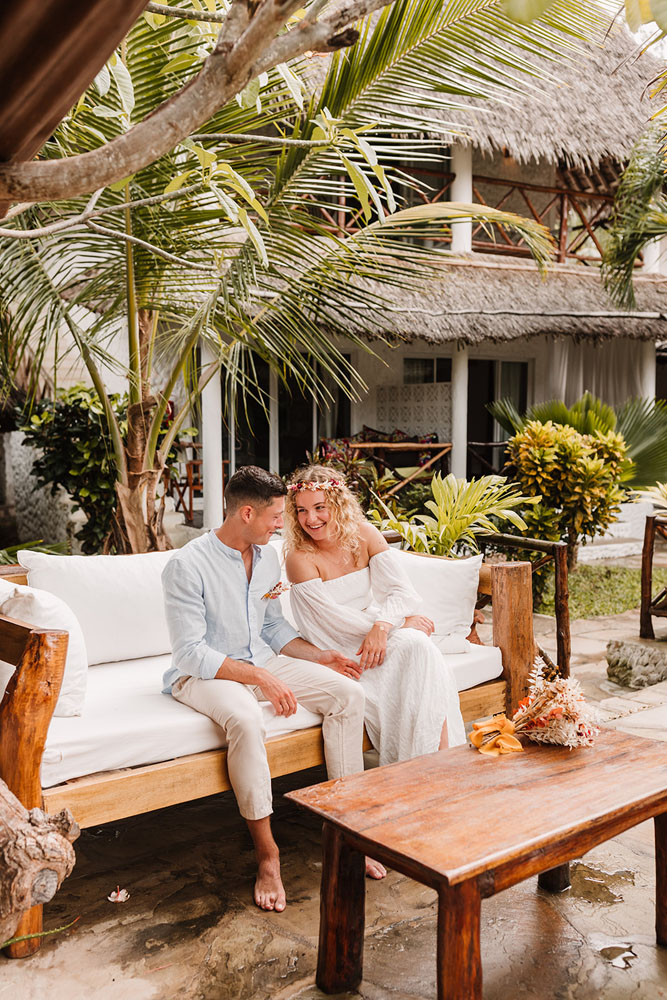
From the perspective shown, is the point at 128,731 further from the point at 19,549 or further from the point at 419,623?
the point at 19,549

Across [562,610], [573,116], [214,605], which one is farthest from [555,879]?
[573,116]

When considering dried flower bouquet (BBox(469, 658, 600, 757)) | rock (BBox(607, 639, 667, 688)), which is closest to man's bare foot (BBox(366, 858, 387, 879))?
dried flower bouquet (BBox(469, 658, 600, 757))

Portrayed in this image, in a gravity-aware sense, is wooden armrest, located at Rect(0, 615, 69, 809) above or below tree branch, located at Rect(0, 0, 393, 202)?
below

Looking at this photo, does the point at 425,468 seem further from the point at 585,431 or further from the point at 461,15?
the point at 461,15

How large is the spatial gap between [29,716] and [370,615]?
61.2 inches

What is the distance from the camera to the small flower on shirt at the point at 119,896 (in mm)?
2861

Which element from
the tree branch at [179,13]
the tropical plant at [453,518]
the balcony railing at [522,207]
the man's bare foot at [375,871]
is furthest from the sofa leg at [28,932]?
the balcony railing at [522,207]

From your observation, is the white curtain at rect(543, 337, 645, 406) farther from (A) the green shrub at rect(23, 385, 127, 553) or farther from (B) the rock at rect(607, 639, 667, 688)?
(A) the green shrub at rect(23, 385, 127, 553)

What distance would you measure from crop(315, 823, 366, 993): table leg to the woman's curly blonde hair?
1510 millimetres

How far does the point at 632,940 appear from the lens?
2.65 metres

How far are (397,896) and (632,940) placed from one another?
75 centimetres

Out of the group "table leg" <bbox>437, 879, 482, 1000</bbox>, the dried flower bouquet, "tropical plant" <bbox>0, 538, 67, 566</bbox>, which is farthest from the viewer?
"tropical plant" <bbox>0, 538, 67, 566</bbox>

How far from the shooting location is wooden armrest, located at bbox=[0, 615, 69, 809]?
251 centimetres

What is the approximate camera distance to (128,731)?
2.82 metres
